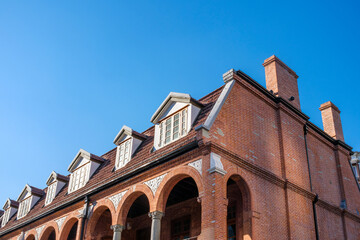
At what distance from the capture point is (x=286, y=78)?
2055 centimetres

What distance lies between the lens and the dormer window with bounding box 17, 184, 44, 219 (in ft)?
90.1

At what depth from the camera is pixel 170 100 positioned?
17547mm

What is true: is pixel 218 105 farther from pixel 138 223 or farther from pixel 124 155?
pixel 138 223

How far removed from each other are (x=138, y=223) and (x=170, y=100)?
7656 mm

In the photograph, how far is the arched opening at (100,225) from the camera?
1911 cm

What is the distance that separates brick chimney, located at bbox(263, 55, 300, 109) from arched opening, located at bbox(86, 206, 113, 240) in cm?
1001

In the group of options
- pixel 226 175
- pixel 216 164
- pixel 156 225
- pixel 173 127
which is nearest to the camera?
pixel 216 164

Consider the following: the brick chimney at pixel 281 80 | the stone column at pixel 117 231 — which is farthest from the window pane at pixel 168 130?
the brick chimney at pixel 281 80

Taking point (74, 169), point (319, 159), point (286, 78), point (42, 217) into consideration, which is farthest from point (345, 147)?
point (42, 217)

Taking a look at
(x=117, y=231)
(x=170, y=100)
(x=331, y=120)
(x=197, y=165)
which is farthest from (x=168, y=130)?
(x=331, y=120)

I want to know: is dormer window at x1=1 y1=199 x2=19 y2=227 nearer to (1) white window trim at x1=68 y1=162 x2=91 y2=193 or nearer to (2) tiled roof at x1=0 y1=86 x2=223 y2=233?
(2) tiled roof at x1=0 y1=86 x2=223 y2=233

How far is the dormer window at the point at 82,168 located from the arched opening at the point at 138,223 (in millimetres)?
3143

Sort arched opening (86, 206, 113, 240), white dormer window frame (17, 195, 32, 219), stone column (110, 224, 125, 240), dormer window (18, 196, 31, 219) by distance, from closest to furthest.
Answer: stone column (110, 224, 125, 240), arched opening (86, 206, 113, 240), white dormer window frame (17, 195, 32, 219), dormer window (18, 196, 31, 219)

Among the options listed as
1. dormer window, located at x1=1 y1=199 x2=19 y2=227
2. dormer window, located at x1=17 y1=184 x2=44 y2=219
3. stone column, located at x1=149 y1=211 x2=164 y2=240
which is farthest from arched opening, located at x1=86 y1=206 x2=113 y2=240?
dormer window, located at x1=1 y1=199 x2=19 y2=227
